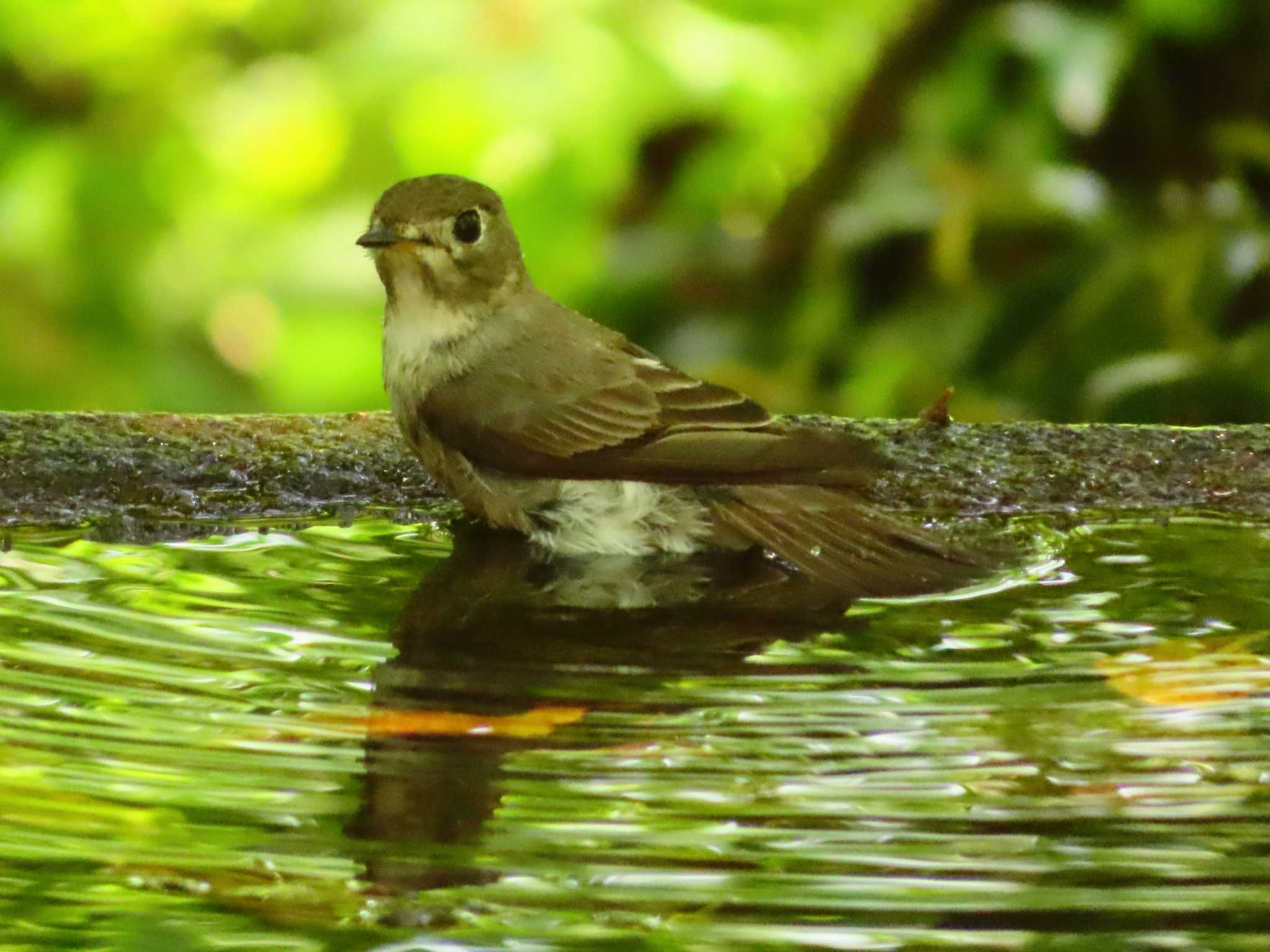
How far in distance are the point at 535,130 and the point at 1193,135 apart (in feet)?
6.43

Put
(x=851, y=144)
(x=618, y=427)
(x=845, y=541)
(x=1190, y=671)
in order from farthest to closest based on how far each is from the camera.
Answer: (x=851, y=144) → (x=618, y=427) → (x=845, y=541) → (x=1190, y=671)

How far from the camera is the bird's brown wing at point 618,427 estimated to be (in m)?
2.71

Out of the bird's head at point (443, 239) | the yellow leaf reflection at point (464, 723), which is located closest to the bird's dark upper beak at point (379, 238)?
the bird's head at point (443, 239)

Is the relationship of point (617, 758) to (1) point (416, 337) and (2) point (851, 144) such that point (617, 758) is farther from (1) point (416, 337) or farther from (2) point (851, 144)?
(2) point (851, 144)

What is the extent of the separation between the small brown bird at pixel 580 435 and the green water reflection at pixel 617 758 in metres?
0.15

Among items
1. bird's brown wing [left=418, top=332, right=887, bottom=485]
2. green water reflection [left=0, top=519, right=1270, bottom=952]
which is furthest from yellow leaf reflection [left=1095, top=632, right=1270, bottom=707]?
bird's brown wing [left=418, top=332, right=887, bottom=485]

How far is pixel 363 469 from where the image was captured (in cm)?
313

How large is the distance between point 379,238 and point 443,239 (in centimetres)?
15

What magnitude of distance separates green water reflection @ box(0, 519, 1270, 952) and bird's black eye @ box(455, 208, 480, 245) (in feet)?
2.55

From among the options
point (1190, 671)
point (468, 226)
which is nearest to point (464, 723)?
point (1190, 671)

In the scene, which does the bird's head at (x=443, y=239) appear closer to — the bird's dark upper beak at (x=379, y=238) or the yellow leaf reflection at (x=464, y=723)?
the bird's dark upper beak at (x=379, y=238)

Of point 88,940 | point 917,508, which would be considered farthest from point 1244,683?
point 88,940

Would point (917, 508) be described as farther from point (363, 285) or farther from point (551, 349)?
point (363, 285)

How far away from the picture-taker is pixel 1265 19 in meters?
5.39
